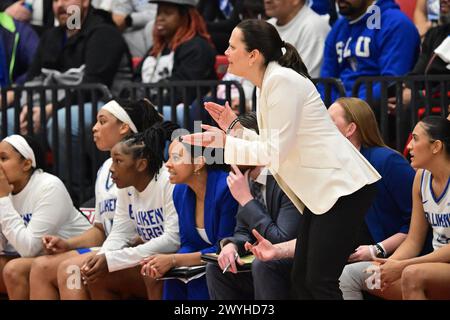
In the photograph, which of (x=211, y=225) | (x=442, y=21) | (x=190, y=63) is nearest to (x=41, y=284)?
(x=211, y=225)

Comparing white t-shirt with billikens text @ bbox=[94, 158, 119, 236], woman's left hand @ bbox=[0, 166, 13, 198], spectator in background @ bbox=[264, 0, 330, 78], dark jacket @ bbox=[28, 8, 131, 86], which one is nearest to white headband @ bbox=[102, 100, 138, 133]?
white t-shirt with billikens text @ bbox=[94, 158, 119, 236]

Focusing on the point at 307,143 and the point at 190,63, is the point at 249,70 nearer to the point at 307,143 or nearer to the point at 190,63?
the point at 307,143

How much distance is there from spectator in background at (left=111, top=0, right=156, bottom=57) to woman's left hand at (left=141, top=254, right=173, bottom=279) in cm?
380

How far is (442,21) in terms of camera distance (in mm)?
7254

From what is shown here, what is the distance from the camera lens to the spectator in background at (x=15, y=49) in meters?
8.89

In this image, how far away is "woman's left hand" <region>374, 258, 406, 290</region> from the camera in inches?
204

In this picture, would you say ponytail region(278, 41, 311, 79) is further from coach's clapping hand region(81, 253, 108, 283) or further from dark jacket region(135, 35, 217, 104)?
dark jacket region(135, 35, 217, 104)

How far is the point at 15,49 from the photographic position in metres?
9.02

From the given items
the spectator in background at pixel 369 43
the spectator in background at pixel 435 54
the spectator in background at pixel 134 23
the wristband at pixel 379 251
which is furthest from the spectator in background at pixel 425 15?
the wristband at pixel 379 251

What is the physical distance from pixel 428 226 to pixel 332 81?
1689 millimetres

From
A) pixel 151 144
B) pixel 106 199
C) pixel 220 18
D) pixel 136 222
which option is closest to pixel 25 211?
pixel 106 199

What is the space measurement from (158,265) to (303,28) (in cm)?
263

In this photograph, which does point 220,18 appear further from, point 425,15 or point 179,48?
point 425,15

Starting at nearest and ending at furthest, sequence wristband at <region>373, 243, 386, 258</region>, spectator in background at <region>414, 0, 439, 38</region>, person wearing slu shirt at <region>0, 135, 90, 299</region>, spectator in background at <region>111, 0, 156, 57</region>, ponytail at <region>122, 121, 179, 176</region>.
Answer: wristband at <region>373, 243, 386, 258</region>
ponytail at <region>122, 121, 179, 176</region>
person wearing slu shirt at <region>0, 135, 90, 299</region>
spectator in background at <region>414, 0, 439, 38</region>
spectator in background at <region>111, 0, 156, 57</region>
